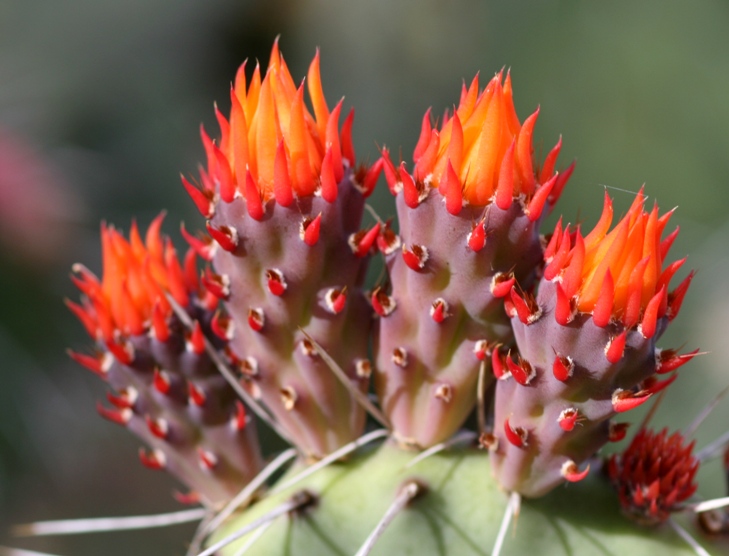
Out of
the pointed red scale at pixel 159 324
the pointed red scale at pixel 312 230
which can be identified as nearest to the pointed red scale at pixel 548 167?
the pointed red scale at pixel 312 230

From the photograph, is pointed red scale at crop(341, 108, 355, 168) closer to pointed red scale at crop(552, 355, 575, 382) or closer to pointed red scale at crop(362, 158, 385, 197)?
pointed red scale at crop(362, 158, 385, 197)

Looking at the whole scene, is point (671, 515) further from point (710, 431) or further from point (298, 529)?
point (710, 431)

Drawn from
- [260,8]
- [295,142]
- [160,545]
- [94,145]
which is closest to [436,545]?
[295,142]

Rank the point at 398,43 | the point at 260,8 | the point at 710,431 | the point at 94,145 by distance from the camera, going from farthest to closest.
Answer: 1. the point at 260,8
2. the point at 94,145
3. the point at 398,43
4. the point at 710,431

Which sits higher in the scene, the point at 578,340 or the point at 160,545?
the point at 578,340

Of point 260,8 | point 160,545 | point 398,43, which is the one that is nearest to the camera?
point 160,545

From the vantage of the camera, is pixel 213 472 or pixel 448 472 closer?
→ pixel 448 472

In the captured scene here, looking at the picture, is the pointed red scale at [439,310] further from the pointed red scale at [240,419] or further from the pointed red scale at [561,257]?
the pointed red scale at [240,419]
